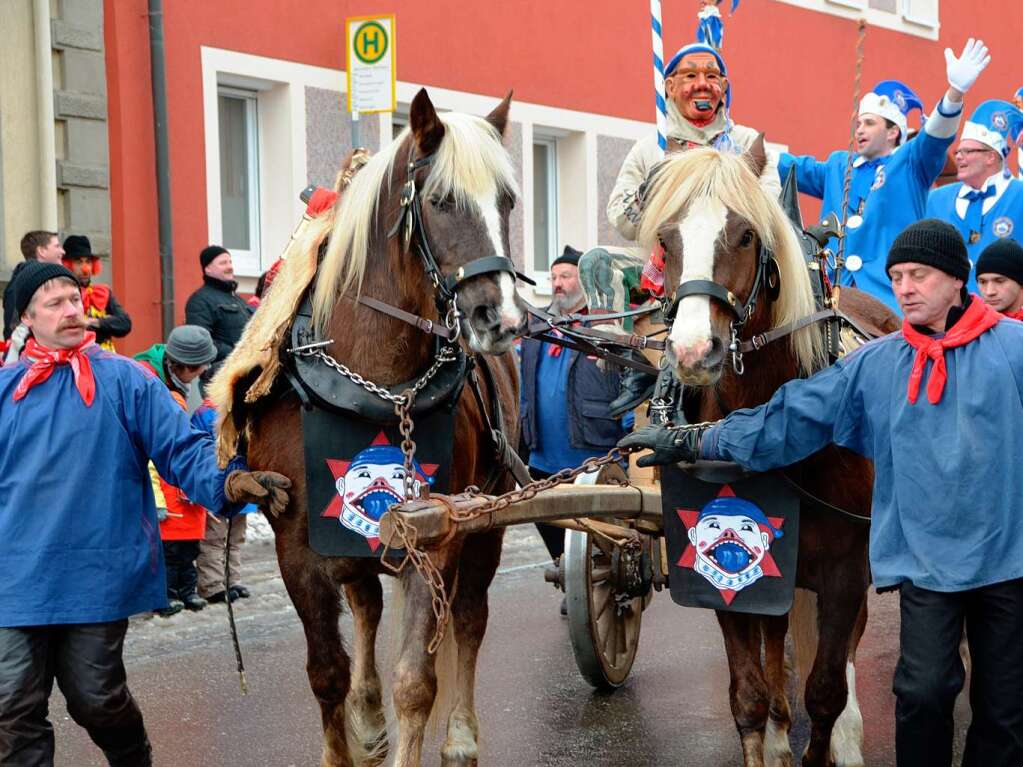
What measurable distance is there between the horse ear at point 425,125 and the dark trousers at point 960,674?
1.97 meters

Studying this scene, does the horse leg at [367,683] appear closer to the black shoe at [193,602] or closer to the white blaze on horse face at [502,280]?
the white blaze on horse face at [502,280]

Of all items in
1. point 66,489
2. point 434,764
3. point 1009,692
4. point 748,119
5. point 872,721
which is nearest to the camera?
point 1009,692

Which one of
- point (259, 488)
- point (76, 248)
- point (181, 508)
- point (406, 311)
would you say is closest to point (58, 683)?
point (259, 488)

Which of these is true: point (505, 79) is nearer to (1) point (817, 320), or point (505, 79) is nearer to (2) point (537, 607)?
(2) point (537, 607)

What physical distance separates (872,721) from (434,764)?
6.21 ft

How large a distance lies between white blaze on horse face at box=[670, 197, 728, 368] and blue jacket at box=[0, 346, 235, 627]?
158cm

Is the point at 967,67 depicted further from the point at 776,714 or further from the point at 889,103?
the point at 776,714

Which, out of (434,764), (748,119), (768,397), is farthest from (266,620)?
(748,119)

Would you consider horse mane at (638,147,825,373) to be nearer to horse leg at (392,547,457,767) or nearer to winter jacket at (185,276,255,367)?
horse leg at (392,547,457,767)

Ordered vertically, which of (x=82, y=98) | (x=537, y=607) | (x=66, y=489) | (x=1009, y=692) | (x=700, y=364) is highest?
(x=82, y=98)

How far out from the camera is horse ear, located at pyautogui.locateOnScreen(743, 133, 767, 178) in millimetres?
5109

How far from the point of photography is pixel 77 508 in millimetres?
4824

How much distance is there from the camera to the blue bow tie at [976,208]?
8.16 m

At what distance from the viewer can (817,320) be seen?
16.5ft
